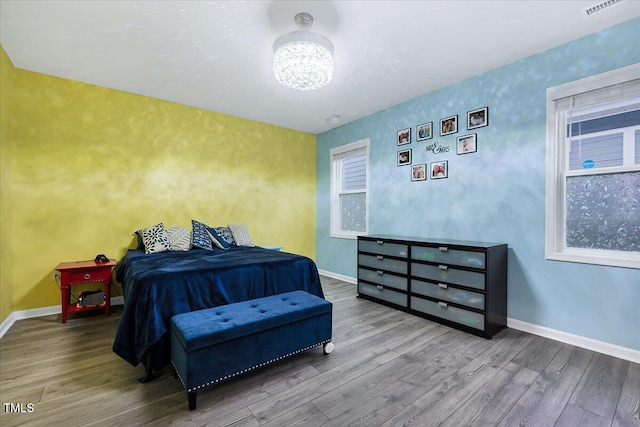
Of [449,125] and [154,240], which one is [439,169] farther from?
[154,240]

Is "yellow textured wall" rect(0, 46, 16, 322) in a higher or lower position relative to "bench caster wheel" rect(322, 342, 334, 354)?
higher

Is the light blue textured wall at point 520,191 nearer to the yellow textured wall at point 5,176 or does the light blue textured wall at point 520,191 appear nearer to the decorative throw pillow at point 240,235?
the decorative throw pillow at point 240,235

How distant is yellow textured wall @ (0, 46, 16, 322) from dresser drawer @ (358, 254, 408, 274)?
3.68m

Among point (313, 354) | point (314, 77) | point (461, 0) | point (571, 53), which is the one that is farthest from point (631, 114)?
point (313, 354)

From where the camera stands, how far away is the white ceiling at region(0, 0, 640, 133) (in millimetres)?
2047

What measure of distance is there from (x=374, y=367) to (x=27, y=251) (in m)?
3.69

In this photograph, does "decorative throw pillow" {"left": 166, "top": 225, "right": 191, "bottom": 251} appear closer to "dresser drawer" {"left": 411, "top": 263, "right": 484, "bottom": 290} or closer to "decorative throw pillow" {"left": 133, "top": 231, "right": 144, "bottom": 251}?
"decorative throw pillow" {"left": 133, "top": 231, "right": 144, "bottom": 251}

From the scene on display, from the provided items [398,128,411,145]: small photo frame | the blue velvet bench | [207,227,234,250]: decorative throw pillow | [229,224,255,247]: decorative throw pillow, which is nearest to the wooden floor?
the blue velvet bench

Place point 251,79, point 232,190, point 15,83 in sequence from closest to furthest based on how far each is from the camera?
point 15,83 → point 251,79 → point 232,190

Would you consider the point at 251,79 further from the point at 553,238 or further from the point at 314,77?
Result: the point at 553,238

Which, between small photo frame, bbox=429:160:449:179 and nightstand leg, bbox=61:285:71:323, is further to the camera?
small photo frame, bbox=429:160:449:179

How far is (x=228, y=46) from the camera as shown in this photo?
2488 millimetres

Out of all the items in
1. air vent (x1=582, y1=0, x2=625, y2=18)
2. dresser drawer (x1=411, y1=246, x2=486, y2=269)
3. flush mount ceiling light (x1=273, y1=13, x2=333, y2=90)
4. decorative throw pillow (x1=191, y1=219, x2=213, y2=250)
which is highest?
air vent (x1=582, y1=0, x2=625, y2=18)

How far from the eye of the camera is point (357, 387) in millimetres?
1829
